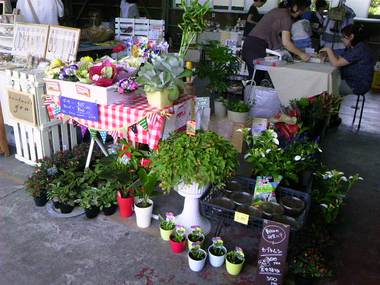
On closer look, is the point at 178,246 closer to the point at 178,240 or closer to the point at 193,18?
the point at 178,240

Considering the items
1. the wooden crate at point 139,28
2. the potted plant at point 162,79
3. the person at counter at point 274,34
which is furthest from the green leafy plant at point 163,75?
the wooden crate at point 139,28

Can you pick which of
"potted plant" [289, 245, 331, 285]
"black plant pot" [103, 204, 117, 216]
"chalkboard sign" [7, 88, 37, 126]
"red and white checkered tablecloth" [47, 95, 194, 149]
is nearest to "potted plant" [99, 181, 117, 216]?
"black plant pot" [103, 204, 117, 216]

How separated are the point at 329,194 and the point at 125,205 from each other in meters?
1.44

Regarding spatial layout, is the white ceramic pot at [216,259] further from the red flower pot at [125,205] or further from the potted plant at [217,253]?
the red flower pot at [125,205]

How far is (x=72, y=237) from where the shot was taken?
2.38 meters

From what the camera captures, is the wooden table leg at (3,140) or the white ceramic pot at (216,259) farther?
the wooden table leg at (3,140)

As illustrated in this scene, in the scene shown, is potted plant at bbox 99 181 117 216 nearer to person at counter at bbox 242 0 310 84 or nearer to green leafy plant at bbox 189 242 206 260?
green leafy plant at bbox 189 242 206 260

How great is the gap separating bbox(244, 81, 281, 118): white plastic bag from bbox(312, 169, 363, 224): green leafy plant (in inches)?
61.0

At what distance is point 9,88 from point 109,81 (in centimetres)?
129

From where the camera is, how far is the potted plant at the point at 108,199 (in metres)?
2.57

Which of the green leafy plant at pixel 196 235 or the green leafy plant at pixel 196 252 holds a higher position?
the green leafy plant at pixel 196 235

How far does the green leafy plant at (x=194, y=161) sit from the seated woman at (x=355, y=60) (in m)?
2.64

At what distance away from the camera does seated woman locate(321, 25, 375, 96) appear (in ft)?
13.3

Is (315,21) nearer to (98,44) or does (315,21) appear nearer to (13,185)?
(98,44)
